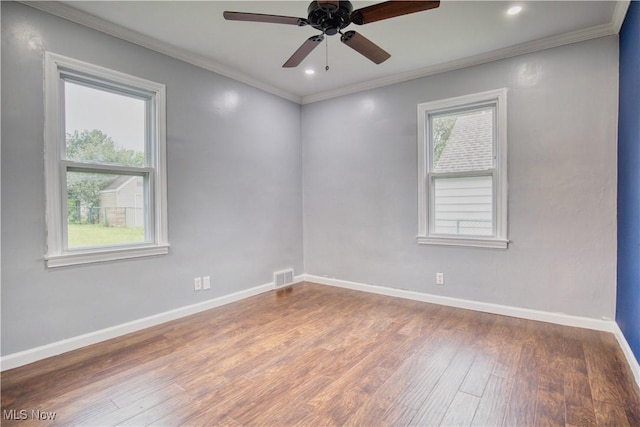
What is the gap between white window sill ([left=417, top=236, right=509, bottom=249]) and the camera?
3332 millimetres

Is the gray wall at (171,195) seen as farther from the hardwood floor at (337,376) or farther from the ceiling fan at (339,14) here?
the ceiling fan at (339,14)

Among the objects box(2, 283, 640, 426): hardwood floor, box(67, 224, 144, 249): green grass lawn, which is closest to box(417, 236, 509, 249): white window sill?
box(2, 283, 640, 426): hardwood floor

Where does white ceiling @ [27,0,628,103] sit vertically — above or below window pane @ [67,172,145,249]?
above

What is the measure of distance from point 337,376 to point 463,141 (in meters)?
2.84

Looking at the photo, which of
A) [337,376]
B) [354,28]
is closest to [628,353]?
[337,376]

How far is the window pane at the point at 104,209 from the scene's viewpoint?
267 centimetres

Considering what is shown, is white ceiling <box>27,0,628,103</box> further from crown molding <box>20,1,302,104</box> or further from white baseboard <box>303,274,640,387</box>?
white baseboard <box>303,274,640,387</box>

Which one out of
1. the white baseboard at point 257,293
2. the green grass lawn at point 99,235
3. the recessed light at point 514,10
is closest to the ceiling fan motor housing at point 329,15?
the recessed light at point 514,10

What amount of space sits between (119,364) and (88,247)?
105 centimetres

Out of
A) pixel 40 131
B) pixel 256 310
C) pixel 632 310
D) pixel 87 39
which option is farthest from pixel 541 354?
pixel 87 39

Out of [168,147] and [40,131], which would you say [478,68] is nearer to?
[168,147]

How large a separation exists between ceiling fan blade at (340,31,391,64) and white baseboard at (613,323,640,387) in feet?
8.93

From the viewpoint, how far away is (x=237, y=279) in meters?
3.92

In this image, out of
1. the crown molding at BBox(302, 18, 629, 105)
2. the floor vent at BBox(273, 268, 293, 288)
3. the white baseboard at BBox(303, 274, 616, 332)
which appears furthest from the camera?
the floor vent at BBox(273, 268, 293, 288)
